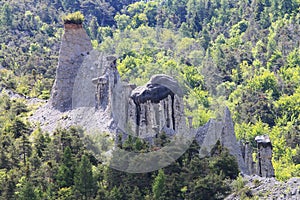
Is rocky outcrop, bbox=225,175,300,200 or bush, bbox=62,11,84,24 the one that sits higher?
bush, bbox=62,11,84,24

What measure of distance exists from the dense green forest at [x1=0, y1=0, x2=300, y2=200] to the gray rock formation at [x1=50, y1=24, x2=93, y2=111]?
1423mm

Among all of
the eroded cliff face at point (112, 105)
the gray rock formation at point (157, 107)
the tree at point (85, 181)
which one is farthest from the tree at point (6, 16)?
the tree at point (85, 181)

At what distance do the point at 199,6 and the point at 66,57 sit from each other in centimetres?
8777

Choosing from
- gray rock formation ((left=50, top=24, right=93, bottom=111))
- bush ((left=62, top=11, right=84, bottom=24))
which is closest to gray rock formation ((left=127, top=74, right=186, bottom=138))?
gray rock formation ((left=50, top=24, right=93, bottom=111))

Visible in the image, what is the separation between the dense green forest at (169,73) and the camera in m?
44.1

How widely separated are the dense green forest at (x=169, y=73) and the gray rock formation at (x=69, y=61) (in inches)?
56.0

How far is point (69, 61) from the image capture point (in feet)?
197

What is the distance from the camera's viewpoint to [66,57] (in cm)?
6012

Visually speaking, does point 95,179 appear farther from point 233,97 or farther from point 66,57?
point 233,97

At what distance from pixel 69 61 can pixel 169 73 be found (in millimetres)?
13462

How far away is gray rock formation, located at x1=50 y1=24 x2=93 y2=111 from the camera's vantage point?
59656 millimetres

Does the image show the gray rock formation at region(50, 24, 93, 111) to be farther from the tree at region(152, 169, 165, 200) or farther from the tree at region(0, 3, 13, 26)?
the tree at region(0, 3, 13, 26)

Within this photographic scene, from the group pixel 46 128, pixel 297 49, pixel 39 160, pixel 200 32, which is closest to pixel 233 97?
pixel 297 49

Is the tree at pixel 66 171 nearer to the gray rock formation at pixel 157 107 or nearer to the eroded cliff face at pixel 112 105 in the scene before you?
the eroded cliff face at pixel 112 105
